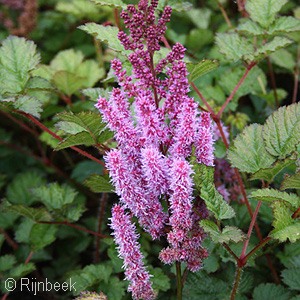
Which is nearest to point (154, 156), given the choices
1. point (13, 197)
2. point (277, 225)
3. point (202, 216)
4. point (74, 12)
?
point (202, 216)

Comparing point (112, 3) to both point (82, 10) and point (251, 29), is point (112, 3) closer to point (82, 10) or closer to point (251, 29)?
point (251, 29)

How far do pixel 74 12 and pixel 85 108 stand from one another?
2.65ft

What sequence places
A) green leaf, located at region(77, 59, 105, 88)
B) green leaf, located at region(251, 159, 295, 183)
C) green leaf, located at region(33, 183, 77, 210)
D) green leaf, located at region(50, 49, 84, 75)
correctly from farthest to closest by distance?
green leaf, located at region(50, 49, 84, 75) < green leaf, located at region(77, 59, 105, 88) < green leaf, located at region(33, 183, 77, 210) < green leaf, located at region(251, 159, 295, 183)

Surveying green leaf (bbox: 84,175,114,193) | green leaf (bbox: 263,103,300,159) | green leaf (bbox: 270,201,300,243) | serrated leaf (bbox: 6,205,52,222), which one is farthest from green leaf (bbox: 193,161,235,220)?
serrated leaf (bbox: 6,205,52,222)

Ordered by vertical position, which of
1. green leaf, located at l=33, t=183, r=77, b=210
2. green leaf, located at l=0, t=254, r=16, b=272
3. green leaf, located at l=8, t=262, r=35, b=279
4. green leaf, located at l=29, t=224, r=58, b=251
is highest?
green leaf, located at l=33, t=183, r=77, b=210

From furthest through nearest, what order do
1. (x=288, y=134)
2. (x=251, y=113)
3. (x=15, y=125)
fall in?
1. (x=15, y=125)
2. (x=251, y=113)
3. (x=288, y=134)

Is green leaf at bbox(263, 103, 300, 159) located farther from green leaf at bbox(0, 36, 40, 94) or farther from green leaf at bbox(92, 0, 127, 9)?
green leaf at bbox(0, 36, 40, 94)

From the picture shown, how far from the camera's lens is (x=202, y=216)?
1598 millimetres

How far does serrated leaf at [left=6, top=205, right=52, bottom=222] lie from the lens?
202 centimetres

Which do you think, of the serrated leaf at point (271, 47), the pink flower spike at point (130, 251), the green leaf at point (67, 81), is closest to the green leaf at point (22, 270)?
the pink flower spike at point (130, 251)

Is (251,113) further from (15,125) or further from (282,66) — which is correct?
(15,125)

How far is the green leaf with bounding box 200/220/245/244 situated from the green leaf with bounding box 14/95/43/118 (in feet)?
2.37

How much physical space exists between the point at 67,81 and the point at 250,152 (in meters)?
1.13

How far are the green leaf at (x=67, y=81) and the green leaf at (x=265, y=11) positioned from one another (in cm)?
89
